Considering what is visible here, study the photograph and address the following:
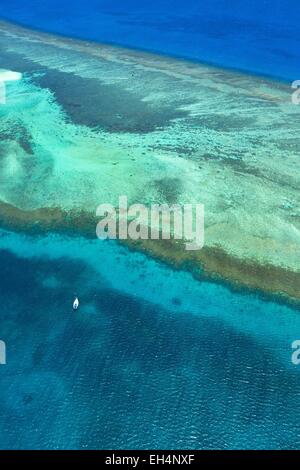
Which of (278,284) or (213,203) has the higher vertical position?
(213,203)

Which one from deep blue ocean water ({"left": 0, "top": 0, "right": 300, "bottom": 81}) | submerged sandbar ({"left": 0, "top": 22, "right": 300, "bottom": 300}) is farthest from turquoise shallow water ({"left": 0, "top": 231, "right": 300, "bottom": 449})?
deep blue ocean water ({"left": 0, "top": 0, "right": 300, "bottom": 81})

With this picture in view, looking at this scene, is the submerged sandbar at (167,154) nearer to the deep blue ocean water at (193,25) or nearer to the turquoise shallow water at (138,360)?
the turquoise shallow water at (138,360)

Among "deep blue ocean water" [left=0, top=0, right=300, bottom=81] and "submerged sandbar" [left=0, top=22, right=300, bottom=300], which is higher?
"deep blue ocean water" [left=0, top=0, right=300, bottom=81]

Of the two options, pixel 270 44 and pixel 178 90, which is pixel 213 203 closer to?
pixel 178 90

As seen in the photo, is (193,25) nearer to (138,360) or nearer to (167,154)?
(167,154)

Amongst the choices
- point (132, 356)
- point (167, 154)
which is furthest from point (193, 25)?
point (132, 356)

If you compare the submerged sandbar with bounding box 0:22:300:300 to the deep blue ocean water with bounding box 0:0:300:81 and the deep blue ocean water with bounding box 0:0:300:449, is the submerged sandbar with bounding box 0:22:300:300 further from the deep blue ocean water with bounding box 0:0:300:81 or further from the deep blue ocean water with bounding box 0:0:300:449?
the deep blue ocean water with bounding box 0:0:300:81

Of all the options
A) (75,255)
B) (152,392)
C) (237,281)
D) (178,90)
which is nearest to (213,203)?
(237,281)

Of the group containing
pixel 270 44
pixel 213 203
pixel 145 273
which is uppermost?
pixel 270 44
